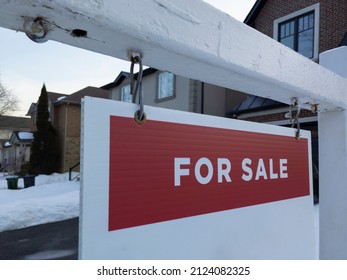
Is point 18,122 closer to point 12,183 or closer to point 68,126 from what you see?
point 68,126

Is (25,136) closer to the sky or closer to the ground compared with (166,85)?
closer to the ground

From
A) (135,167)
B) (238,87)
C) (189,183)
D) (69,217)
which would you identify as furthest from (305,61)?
(69,217)

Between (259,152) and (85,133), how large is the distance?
3.00ft

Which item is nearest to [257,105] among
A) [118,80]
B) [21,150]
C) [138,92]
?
[118,80]

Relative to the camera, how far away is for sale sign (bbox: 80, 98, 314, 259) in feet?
3.00

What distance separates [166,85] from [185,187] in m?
15.0

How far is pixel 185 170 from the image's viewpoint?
115cm

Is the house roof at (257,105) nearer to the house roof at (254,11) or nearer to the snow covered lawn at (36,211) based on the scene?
the house roof at (254,11)

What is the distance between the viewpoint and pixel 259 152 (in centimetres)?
149

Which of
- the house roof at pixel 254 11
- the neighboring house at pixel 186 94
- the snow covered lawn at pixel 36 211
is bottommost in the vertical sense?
the snow covered lawn at pixel 36 211

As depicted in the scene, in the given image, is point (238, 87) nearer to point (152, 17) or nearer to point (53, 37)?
point (152, 17)

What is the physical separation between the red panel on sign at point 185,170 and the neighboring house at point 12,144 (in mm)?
26203

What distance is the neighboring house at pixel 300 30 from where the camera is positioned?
977 cm

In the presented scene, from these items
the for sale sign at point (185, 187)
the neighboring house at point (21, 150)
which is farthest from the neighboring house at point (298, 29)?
the neighboring house at point (21, 150)
